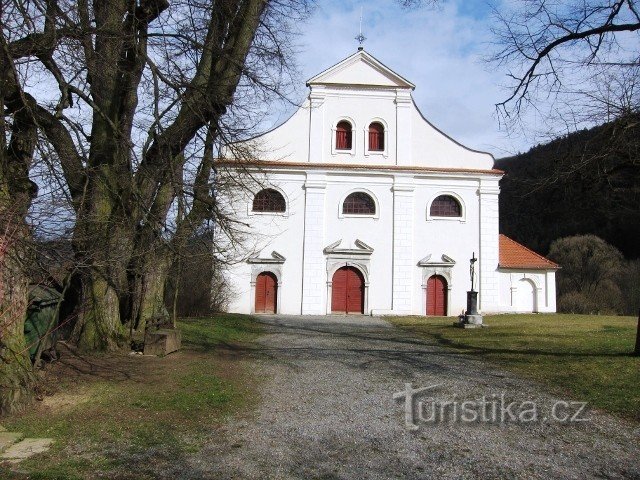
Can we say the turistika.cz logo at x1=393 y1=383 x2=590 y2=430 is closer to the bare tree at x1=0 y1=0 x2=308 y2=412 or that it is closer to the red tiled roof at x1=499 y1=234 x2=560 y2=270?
the bare tree at x1=0 y1=0 x2=308 y2=412

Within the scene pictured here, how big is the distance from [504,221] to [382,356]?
135 ft

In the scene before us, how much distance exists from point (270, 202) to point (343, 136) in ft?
15.3

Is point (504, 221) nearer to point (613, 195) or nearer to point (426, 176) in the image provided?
point (426, 176)

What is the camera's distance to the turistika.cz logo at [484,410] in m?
6.34

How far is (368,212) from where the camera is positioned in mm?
26734

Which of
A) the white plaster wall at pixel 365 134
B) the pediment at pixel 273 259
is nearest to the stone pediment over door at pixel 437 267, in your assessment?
the white plaster wall at pixel 365 134

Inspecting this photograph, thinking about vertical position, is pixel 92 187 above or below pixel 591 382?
above

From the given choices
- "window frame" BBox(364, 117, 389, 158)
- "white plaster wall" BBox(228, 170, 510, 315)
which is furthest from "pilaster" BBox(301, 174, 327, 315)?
"window frame" BBox(364, 117, 389, 158)

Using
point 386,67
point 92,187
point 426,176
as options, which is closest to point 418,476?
point 92,187

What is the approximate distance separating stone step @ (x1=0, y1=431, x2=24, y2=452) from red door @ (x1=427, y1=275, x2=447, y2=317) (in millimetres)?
22337

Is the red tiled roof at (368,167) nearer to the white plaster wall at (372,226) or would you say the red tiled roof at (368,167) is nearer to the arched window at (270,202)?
the white plaster wall at (372,226)

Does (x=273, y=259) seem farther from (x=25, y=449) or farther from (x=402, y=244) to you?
(x=25, y=449)

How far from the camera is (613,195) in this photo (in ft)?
33.7

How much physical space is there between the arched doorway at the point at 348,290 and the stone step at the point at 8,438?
21.0 metres
